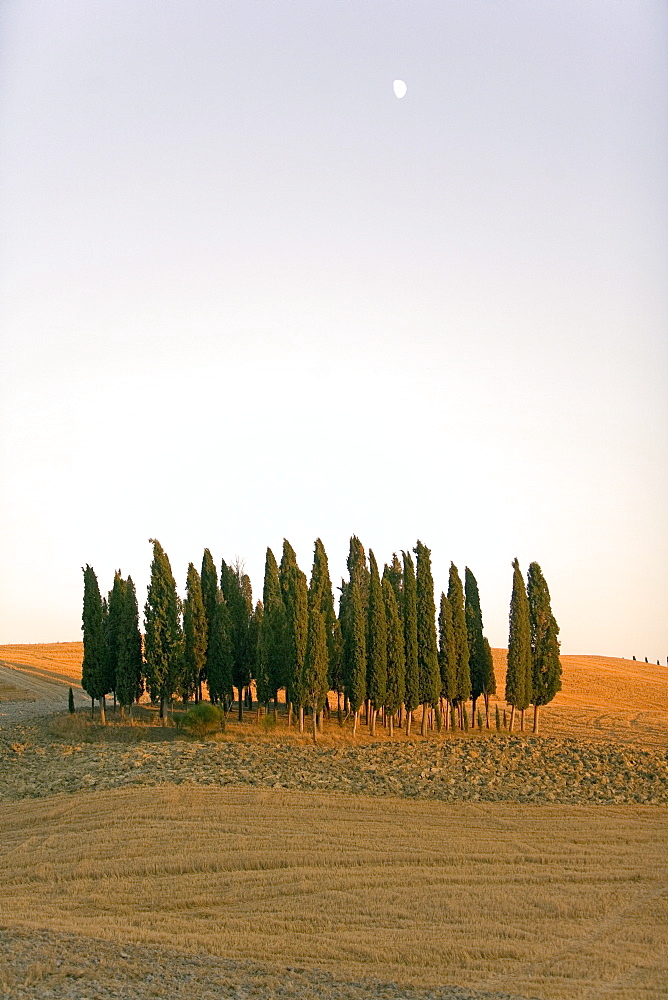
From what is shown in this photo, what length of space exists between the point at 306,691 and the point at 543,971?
1009 inches

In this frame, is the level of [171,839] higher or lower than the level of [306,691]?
lower

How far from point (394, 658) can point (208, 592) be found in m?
10.3

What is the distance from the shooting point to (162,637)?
4306 cm

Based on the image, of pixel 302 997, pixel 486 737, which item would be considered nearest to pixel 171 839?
pixel 302 997

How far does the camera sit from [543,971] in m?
16.3

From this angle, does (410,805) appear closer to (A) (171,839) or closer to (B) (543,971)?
(A) (171,839)

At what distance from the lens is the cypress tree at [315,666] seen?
4147 cm

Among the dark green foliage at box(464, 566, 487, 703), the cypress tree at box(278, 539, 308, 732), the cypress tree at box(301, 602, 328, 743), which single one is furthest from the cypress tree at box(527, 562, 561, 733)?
the cypress tree at box(278, 539, 308, 732)

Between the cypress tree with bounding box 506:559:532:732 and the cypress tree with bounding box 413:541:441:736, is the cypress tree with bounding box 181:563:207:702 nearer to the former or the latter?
the cypress tree with bounding box 413:541:441:736

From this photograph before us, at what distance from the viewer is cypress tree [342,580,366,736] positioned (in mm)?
43875

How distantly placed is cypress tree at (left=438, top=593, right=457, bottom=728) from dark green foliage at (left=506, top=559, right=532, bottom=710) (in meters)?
2.85

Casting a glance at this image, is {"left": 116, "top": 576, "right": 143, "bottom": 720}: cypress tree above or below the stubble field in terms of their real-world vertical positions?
above

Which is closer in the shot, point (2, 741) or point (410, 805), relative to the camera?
point (410, 805)

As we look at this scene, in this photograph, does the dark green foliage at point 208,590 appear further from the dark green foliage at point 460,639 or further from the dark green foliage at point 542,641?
the dark green foliage at point 542,641
